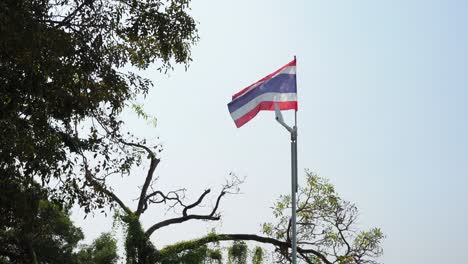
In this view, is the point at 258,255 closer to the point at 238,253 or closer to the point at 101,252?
the point at 238,253

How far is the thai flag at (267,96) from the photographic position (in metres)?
11.9

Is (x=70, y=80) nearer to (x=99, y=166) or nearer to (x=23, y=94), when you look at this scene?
(x=23, y=94)

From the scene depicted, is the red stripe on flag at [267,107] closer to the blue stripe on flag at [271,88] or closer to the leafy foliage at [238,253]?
the blue stripe on flag at [271,88]

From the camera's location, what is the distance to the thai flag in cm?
1194

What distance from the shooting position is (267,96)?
476 inches

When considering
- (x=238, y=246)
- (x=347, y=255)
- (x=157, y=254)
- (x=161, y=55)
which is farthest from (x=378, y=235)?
(x=161, y=55)

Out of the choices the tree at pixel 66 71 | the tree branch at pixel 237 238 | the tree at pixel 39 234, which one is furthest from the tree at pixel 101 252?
the tree at pixel 66 71

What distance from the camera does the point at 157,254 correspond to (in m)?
20.5

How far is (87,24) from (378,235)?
1353cm

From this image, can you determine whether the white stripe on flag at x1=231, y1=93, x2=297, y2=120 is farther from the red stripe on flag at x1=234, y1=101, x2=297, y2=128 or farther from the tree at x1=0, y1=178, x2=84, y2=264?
the tree at x1=0, y1=178, x2=84, y2=264

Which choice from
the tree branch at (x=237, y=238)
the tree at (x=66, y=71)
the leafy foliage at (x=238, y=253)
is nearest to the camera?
the tree at (x=66, y=71)

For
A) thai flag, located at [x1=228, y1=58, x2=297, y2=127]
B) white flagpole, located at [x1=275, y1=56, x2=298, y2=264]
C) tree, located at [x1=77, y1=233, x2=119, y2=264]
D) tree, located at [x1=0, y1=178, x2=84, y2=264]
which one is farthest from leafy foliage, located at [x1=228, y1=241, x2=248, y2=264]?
thai flag, located at [x1=228, y1=58, x2=297, y2=127]

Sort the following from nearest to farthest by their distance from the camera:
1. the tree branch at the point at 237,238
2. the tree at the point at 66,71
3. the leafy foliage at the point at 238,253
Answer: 1. the tree at the point at 66,71
2. the tree branch at the point at 237,238
3. the leafy foliage at the point at 238,253

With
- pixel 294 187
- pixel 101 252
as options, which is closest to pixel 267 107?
pixel 294 187
